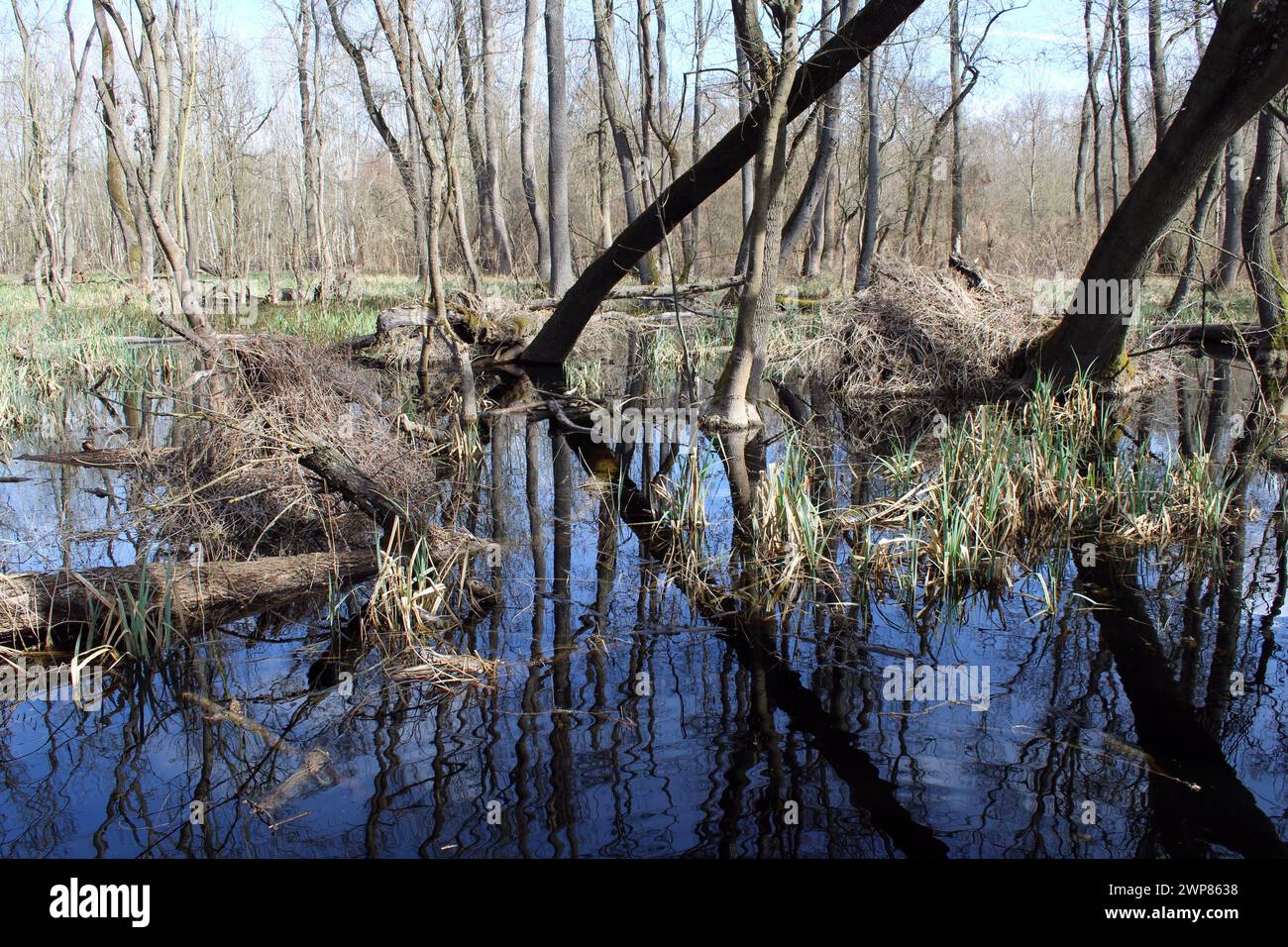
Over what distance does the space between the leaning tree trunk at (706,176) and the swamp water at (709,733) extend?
14.8ft

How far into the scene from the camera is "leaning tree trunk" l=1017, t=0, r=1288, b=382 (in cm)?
775

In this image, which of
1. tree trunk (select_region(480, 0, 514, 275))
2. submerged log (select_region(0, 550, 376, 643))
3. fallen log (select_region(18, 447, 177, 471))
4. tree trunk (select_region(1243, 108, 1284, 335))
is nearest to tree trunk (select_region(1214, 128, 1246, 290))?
tree trunk (select_region(1243, 108, 1284, 335))

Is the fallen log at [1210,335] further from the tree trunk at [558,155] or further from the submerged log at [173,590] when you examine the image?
the submerged log at [173,590]

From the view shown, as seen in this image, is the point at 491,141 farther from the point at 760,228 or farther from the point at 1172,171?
the point at 1172,171

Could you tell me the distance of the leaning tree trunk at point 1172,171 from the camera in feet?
25.4

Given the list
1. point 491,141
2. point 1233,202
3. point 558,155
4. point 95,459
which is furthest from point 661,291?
point 491,141

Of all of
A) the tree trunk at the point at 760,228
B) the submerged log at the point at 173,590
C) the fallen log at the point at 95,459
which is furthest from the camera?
the fallen log at the point at 95,459

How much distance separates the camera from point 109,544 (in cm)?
595

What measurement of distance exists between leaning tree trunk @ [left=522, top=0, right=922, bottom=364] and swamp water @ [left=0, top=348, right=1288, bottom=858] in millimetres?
4509

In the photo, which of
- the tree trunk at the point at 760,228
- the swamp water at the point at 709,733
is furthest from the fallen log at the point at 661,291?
the swamp water at the point at 709,733

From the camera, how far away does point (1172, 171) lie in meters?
8.49

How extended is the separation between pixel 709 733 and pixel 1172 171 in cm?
→ 741
